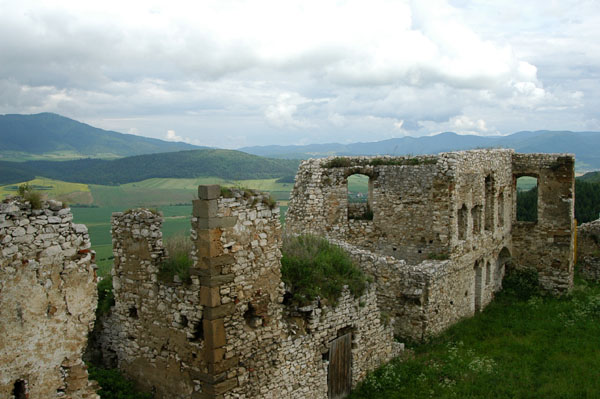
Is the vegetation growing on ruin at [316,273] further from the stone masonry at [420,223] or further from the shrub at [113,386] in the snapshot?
the shrub at [113,386]

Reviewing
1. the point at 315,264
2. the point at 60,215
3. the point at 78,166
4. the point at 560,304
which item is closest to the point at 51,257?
the point at 60,215

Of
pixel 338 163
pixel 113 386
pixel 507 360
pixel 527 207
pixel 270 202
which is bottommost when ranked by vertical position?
pixel 507 360

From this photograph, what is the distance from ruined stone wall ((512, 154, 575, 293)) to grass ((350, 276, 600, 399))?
2.40 meters

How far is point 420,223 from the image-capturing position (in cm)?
1678

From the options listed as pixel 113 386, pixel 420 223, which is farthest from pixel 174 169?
pixel 113 386

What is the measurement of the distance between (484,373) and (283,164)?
66.7m

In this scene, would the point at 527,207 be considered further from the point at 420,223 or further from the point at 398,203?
the point at 398,203

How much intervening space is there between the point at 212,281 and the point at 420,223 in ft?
32.7

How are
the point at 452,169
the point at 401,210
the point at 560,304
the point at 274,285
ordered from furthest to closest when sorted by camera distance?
1. the point at 560,304
2. the point at 401,210
3. the point at 452,169
4. the point at 274,285

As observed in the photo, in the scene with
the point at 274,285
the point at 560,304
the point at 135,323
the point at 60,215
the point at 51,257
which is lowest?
the point at 560,304

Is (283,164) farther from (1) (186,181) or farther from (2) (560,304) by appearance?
(2) (560,304)

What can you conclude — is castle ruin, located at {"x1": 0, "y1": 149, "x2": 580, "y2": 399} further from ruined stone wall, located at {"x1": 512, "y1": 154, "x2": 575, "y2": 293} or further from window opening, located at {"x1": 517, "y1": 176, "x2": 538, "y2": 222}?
window opening, located at {"x1": 517, "y1": 176, "x2": 538, "y2": 222}

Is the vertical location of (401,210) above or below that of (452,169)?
below

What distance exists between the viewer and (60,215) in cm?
677
